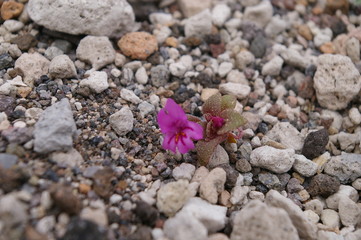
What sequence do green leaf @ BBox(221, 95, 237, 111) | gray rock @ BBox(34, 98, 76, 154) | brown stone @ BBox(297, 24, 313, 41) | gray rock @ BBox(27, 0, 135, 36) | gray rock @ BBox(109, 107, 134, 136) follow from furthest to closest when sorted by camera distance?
1. brown stone @ BBox(297, 24, 313, 41)
2. gray rock @ BBox(27, 0, 135, 36)
3. green leaf @ BBox(221, 95, 237, 111)
4. gray rock @ BBox(109, 107, 134, 136)
5. gray rock @ BBox(34, 98, 76, 154)

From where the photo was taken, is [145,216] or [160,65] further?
[160,65]

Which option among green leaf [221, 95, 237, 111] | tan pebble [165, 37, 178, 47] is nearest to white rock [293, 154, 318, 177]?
green leaf [221, 95, 237, 111]

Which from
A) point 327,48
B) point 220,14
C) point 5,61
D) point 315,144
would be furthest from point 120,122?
point 327,48

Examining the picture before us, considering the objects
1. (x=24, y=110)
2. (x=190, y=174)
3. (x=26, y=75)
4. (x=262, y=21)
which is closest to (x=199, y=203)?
(x=190, y=174)

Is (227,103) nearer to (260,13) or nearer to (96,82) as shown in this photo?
(96,82)

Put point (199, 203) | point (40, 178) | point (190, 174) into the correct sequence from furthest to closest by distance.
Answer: point (190, 174) < point (199, 203) < point (40, 178)

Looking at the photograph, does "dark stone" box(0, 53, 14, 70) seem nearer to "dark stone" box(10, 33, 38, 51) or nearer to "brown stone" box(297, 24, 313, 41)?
"dark stone" box(10, 33, 38, 51)

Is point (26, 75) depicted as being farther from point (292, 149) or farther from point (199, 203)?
point (292, 149)
